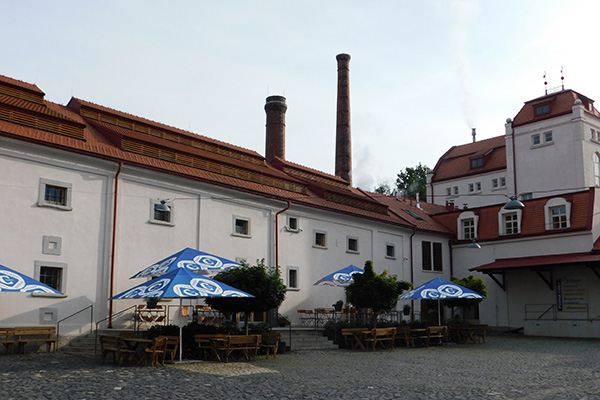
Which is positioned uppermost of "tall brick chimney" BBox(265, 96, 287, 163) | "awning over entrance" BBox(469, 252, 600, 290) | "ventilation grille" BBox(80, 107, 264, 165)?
"tall brick chimney" BBox(265, 96, 287, 163)

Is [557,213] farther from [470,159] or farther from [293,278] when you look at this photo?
[470,159]

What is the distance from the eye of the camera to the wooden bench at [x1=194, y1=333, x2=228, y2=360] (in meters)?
16.8

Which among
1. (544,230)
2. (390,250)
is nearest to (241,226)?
(390,250)

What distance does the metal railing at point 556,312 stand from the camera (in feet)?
98.4

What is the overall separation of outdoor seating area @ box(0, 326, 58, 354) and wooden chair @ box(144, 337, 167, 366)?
4.39 meters

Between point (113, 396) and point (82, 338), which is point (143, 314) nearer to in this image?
point (82, 338)

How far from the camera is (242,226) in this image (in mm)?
26516

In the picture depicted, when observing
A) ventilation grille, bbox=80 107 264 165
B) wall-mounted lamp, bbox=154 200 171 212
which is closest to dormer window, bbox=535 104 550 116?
ventilation grille, bbox=80 107 264 165

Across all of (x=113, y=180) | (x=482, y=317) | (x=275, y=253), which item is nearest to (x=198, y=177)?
(x=113, y=180)

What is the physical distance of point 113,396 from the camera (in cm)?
1038

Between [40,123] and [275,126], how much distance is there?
23.2m

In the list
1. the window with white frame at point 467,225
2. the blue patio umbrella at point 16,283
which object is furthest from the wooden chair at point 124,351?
the window with white frame at point 467,225

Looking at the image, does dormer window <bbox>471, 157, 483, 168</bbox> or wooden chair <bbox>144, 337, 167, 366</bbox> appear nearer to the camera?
wooden chair <bbox>144, 337, 167, 366</bbox>

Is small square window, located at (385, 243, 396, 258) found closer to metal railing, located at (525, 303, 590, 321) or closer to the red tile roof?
the red tile roof
